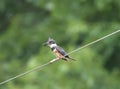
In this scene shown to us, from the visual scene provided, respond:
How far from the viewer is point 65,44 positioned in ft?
44.5

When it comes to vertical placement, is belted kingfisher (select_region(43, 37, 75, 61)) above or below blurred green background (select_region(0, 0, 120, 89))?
below

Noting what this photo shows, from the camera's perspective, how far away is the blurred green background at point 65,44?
12.3m

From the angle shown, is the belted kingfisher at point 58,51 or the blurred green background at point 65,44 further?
the blurred green background at point 65,44

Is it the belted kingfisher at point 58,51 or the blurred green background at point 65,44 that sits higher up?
the blurred green background at point 65,44

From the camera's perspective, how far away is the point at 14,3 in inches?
640

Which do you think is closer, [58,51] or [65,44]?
[58,51]

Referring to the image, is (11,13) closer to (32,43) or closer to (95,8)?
(32,43)

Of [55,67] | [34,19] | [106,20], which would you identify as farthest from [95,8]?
[34,19]

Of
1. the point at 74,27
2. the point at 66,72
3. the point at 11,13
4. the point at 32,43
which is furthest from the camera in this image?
the point at 11,13

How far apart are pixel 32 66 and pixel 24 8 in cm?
401

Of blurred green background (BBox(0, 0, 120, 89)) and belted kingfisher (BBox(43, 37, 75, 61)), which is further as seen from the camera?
blurred green background (BBox(0, 0, 120, 89))

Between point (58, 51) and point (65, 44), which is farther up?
point (65, 44)

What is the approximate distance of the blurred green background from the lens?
1230 centimetres

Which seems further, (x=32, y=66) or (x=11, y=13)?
(x=11, y=13)
